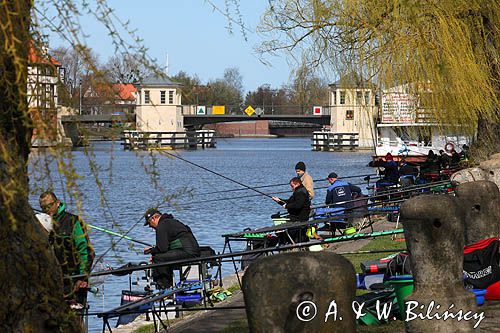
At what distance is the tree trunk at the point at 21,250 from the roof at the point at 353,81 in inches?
486

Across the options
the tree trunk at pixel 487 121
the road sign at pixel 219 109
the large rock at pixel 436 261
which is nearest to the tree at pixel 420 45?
the tree trunk at pixel 487 121

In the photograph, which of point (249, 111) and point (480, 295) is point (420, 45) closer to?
point (480, 295)

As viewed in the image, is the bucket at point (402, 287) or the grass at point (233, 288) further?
the grass at point (233, 288)

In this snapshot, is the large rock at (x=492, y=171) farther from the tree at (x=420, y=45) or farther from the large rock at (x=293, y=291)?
the large rock at (x=293, y=291)

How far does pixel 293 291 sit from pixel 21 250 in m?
1.34

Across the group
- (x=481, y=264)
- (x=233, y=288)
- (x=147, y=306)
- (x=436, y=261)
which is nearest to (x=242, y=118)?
(x=233, y=288)

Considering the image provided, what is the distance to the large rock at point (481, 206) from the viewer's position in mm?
10977

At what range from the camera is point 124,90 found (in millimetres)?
5391

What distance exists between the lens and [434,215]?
7.50 m

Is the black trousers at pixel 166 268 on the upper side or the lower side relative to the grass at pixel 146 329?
upper

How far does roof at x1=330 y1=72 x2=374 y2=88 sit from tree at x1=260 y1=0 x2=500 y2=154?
0.35 feet

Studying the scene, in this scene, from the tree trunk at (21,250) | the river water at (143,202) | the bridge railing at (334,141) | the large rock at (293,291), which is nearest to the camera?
the tree trunk at (21,250)

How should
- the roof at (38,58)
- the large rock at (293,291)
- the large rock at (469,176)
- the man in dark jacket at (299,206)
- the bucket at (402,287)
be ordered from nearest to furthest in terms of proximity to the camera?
the roof at (38,58) → the large rock at (293,291) → the bucket at (402,287) → the large rock at (469,176) → the man in dark jacket at (299,206)

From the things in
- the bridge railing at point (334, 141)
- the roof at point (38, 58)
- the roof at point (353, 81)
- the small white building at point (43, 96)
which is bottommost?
the bridge railing at point (334, 141)
